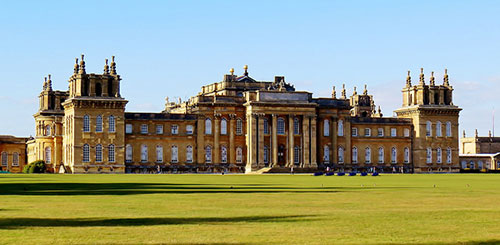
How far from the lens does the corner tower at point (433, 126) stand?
116 m

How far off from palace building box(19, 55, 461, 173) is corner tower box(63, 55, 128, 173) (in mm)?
113

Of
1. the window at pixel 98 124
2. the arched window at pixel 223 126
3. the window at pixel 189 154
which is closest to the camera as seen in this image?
the window at pixel 98 124

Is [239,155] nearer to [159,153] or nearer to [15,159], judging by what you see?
[159,153]

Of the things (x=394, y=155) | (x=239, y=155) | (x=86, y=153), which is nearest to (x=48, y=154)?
(x=86, y=153)

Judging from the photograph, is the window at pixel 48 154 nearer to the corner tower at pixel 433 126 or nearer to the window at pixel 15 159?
the window at pixel 15 159

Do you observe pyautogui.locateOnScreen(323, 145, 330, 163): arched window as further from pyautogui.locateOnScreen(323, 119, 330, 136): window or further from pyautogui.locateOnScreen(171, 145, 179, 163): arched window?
pyautogui.locateOnScreen(171, 145, 179, 163): arched window

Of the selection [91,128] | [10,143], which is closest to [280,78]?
[91,128]

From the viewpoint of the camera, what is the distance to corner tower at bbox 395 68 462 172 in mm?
116125

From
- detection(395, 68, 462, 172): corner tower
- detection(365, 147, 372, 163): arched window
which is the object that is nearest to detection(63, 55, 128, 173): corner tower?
detection(365, 147, 372, 163): arched window

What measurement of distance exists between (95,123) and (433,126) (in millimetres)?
44981

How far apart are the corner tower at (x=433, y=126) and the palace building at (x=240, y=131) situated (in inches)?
5.2

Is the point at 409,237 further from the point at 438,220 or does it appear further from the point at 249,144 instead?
the point at 249,144

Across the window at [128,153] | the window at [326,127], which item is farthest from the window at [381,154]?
the window at [128,153]

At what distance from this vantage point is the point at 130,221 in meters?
24.8
